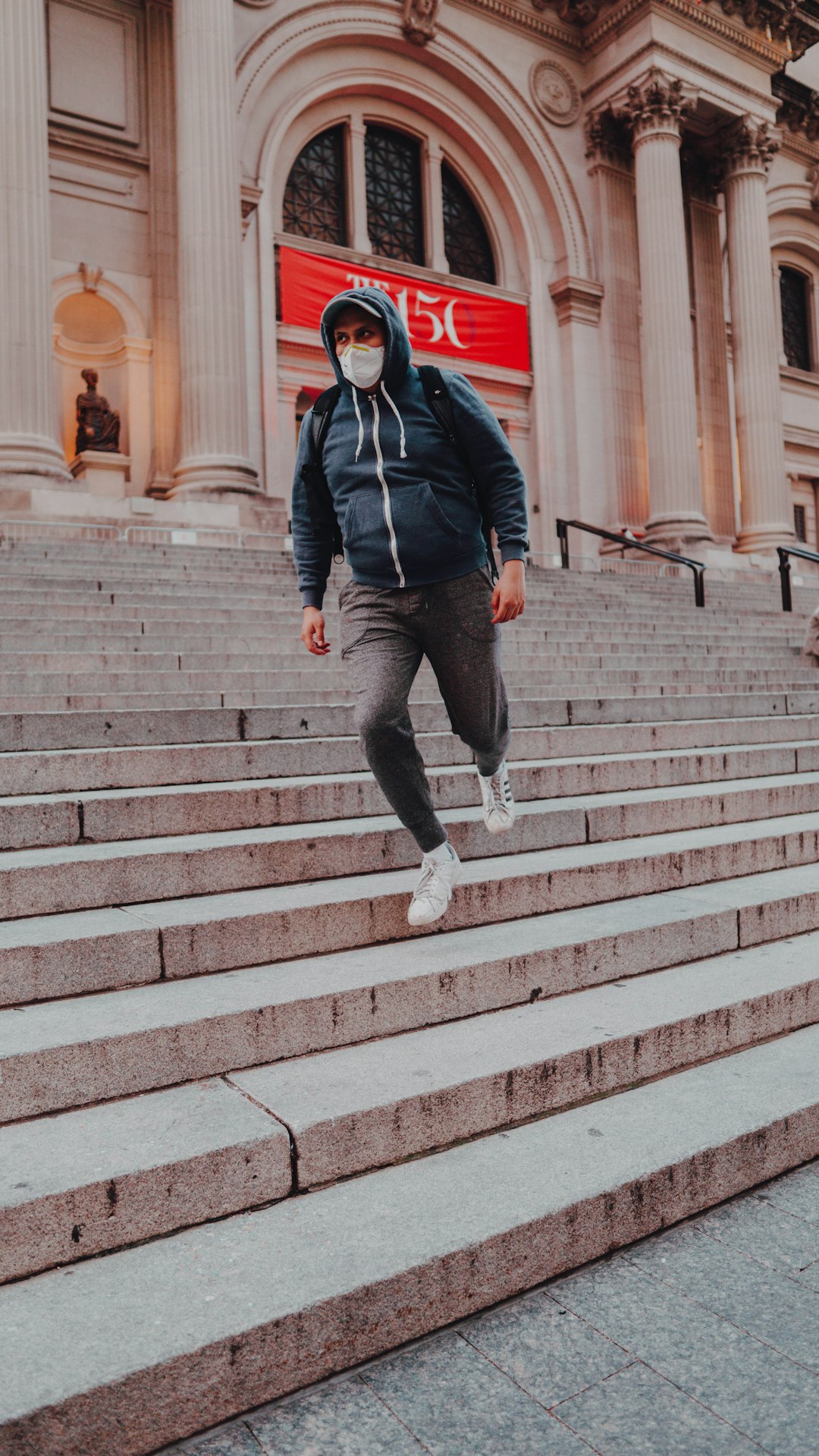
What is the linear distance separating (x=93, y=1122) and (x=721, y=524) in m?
21.6

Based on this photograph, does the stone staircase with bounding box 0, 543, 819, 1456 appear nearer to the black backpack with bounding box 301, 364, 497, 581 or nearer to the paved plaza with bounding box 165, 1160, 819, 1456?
the paved plaza with bounding box 165, 1160, 819, 1456

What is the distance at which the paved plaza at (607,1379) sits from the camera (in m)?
1.65

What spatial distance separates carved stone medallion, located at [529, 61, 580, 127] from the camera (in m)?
20.2

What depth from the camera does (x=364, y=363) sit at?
2.82m

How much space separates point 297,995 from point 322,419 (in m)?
1.62

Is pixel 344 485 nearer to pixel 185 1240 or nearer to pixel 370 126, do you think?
pixel 185 1240

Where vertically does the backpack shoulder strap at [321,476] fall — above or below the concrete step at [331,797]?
above

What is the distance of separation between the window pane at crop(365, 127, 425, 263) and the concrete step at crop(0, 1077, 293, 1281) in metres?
19.3

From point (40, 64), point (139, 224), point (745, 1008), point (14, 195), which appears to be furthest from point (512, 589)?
point (139, 224)

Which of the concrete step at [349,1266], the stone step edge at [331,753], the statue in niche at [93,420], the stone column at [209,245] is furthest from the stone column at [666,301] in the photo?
the concrete step at [349,1266]

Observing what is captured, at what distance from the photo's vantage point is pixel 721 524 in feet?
71.6

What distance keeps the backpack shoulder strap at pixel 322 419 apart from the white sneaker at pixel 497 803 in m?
1.14

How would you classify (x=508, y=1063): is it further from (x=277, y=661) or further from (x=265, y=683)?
(x=277, y=661)

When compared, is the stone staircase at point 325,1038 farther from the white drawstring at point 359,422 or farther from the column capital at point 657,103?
the column capital at point 657,103
